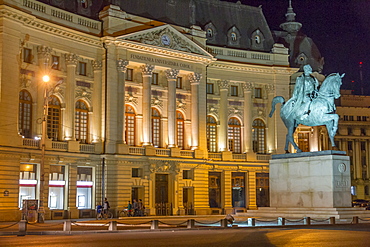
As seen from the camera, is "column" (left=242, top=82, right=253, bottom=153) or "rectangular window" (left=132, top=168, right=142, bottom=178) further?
"column" (left=242, top=82, right=253, bottom=153)

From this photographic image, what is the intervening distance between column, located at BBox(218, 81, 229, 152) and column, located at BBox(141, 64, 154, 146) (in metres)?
10.2

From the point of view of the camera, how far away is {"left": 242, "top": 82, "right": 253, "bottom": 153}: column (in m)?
69.7

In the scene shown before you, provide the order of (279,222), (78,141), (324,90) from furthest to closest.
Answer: (78,141)
(324,90)
(279,222)

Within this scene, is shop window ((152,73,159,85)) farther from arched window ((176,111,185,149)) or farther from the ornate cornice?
arched window ((176,111,185,149))

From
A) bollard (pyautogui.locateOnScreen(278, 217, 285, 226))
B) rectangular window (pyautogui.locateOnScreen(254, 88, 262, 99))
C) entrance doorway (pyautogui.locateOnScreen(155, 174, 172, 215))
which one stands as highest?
rectangular window (pyautogui.locateOnScreen(254, 88, 262, 99))

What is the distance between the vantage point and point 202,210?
209 feet

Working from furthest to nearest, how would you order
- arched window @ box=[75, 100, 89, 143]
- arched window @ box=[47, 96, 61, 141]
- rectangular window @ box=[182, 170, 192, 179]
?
rectangular window @ box=[182, 170, 192, 179] < arched window @ box=[75, 100, 89, 143] < arched window @ box=[47, 96, 61, 141]

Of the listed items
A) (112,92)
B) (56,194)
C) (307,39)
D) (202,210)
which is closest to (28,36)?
(112,92)

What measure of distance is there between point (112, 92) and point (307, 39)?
3145 centimetres

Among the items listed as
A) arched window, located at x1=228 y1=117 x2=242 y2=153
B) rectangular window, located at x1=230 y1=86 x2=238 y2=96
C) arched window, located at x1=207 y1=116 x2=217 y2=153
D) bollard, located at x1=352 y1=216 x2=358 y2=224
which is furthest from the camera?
rectangular window, located at x1=230 y1=86 x2=238 y2=96

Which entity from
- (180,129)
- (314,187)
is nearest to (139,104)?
(180,129)

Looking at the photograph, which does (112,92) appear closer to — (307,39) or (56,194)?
(56,194)

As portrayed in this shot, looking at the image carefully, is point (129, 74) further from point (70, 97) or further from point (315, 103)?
point (315, 103)

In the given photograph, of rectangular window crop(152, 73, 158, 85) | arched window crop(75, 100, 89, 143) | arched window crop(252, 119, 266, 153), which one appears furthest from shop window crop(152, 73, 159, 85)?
arched window crop(252, 119, 266, 153)
